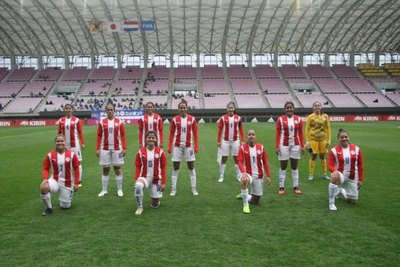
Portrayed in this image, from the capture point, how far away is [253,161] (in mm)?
7285

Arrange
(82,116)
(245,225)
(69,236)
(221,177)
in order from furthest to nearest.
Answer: (82,116), (221,177), (245,225), (69,236)

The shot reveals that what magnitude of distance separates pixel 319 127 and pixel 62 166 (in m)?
6.45

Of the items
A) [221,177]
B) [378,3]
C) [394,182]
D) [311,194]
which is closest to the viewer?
[311,194]

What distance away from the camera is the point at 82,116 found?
4966cm

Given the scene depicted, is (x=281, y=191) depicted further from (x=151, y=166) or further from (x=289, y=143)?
(x=151, y=166)

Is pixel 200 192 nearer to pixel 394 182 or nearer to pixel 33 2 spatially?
pixel 394 182

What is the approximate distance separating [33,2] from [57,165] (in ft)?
133

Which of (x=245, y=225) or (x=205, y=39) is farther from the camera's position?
(x=205, y=39)

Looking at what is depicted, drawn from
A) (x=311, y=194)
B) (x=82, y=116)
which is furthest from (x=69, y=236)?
(x=82, y=116)

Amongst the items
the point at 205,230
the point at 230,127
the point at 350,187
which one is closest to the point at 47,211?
the point at 205,230

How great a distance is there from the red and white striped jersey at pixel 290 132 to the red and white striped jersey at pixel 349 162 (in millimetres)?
1117

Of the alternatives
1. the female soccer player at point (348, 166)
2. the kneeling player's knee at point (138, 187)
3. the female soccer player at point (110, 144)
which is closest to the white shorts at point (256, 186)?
the female soccer player at point (348, 166)

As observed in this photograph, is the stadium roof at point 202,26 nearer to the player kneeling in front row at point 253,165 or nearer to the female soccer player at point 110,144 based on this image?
the female soccer player at point 110,144

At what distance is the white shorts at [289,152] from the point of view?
8336 millimetres
